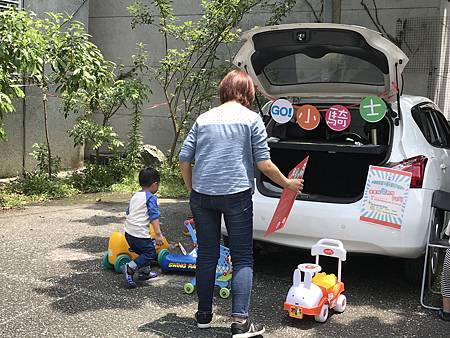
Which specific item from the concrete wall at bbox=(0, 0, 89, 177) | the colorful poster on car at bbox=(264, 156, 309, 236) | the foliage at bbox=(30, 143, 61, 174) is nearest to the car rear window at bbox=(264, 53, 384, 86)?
the colorful poster on car at bbox=(264, 156, 309, 236)

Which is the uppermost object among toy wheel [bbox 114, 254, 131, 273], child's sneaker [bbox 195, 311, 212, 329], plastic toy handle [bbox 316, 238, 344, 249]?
plastic toy handle [bbox 316, 238, 344, 249]

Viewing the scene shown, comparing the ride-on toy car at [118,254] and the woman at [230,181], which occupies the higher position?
the woman at [230,181]

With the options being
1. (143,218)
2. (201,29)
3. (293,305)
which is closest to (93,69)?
(201,29)

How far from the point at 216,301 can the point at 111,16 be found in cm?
902

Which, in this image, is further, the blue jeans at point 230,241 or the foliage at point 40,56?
the foliage at point 40,56

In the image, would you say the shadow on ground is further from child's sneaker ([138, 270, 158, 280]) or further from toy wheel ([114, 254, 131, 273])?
toy wheel ([114, 254, 131, 273])

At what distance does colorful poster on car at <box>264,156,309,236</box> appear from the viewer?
411 cm

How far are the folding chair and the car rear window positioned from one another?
1.15 meters

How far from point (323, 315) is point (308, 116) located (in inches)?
73.5

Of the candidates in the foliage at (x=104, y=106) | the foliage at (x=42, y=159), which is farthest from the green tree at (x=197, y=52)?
the foliage at (x=42, y=159)

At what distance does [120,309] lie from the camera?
4.20 m

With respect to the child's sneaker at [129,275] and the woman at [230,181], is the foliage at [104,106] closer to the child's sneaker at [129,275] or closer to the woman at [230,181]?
the child's sneaker at [129,275]

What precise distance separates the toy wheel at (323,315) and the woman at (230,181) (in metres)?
0.48

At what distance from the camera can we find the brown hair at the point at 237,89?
3.82m
